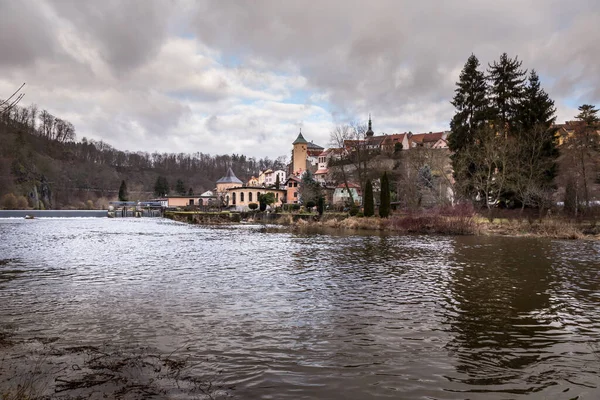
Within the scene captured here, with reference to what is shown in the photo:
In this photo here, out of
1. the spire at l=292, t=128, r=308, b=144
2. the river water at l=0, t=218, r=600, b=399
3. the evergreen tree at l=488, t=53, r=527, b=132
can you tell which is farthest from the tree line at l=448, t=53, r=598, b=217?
the spire at l=292, t=128, r=308, b=144

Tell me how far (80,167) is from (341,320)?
134m

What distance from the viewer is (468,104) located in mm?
41062

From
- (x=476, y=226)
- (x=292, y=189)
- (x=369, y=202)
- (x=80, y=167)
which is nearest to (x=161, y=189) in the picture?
(x=80, y=167)

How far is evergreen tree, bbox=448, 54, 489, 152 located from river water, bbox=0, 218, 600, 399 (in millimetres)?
28520

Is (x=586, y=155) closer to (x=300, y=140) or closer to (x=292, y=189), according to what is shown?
(x=292, y=189)

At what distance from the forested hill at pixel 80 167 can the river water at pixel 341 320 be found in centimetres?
6518

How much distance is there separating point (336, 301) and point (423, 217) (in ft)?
76.9

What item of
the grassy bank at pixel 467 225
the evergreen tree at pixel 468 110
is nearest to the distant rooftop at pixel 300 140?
the evergreen tree at pixel 468 110

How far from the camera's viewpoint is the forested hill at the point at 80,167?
294 ft

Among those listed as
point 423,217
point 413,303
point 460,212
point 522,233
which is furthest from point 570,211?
point 413,303

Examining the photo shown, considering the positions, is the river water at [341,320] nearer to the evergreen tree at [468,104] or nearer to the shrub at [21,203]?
the evergreen tree at [468,104]

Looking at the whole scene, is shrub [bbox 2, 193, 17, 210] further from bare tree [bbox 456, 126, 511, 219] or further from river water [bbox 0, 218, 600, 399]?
bare tree [bbox 456, 126, 511, 219]

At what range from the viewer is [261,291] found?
9797mm

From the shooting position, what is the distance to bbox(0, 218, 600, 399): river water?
4875mm
